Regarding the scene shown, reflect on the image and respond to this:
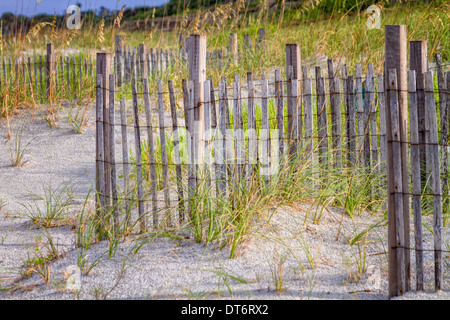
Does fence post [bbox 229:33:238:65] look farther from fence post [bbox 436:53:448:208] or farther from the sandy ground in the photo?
the sandy ground

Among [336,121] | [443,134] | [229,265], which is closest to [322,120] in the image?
[336,121]

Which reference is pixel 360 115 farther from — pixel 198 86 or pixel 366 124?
pixel 198 86

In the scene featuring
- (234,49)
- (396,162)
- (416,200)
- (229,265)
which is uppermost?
(234,49)

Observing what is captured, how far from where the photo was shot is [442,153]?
3533 mm

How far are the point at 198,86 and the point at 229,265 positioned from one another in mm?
1159

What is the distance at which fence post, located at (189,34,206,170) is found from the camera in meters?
3.08

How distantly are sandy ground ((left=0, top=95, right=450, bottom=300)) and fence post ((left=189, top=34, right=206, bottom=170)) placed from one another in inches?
22.7

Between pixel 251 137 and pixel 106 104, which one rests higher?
pixel 106 104

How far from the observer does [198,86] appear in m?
3.11

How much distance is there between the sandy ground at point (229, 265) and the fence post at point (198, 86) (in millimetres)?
576

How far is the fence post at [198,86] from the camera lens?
3.08 metres

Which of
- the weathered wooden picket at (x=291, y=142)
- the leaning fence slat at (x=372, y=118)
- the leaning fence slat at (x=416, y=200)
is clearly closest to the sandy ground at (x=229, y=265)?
the leaning fence slat at (x=416, y=200)
